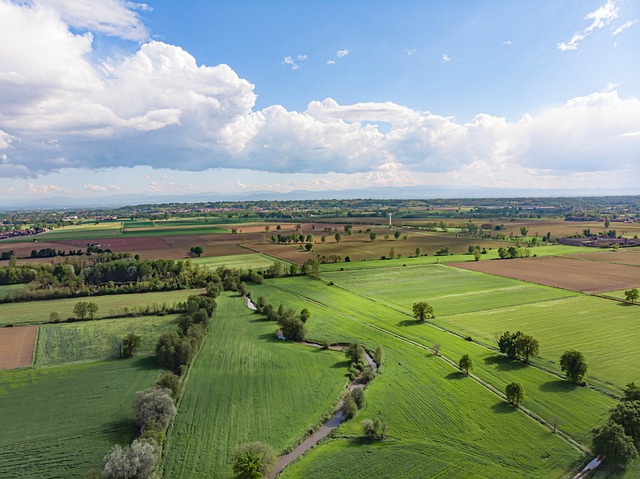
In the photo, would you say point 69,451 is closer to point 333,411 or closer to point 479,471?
point 333,411

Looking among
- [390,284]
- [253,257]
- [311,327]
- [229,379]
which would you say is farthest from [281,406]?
[253,257]

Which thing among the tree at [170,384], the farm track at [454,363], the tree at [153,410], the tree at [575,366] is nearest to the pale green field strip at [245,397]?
the tree at [170,384]

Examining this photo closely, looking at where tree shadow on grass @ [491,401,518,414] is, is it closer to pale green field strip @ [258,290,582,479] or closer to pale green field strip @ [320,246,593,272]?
pale green field strip @ [258,290,582,479]

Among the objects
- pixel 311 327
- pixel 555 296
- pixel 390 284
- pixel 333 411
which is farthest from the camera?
pixel 390 284

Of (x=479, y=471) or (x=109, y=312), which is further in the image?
(x=109, y=312)

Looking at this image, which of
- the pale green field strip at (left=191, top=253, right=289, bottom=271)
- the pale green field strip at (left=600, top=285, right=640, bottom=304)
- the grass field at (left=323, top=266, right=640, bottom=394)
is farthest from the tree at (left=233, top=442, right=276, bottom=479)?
the pale green field strip at (left=191, top=253, right=289, bottom=271)

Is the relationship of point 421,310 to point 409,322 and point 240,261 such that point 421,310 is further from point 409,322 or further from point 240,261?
point 240,261

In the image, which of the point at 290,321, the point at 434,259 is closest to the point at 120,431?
the point at 290,321
